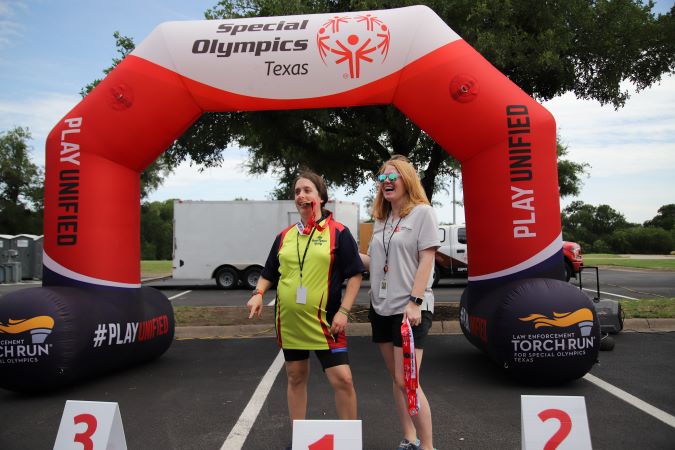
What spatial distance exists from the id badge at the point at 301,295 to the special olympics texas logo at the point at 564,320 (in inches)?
95.3

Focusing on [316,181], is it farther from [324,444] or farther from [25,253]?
[25,253]

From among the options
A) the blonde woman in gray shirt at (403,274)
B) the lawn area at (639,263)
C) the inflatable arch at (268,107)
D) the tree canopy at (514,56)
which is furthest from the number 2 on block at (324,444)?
the lawn area at (639,263)

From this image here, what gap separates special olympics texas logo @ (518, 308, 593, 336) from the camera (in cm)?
469

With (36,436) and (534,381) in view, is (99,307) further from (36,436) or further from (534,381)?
(534,381)

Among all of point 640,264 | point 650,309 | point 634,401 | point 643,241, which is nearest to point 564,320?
point 634,401

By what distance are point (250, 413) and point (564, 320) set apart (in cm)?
286

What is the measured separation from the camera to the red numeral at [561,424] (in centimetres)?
273

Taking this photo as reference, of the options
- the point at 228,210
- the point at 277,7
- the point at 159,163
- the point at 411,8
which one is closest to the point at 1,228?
the point at 159,163

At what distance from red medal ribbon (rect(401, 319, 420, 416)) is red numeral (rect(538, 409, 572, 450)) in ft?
2.22

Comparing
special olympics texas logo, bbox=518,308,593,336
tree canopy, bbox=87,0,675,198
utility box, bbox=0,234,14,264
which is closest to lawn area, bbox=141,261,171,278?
utility box, bbox=0,234,14,264

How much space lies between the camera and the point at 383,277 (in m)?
3.31

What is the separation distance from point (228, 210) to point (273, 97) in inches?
396

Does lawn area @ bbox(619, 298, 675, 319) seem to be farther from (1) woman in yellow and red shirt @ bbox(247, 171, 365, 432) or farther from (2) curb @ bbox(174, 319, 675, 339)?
(1) woman in yellow and red shirt @ bbox(247, 171, 365, 432)

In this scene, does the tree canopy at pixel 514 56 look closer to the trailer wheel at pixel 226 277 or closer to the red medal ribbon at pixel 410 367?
the red medal ribbon at pixel 410 367
